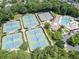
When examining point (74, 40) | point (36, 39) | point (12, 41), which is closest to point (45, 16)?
point (36, 39)

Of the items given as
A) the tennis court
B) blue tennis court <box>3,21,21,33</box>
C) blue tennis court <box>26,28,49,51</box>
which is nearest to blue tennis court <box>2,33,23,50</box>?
blue tennis court <box>26,28,49,51</box>

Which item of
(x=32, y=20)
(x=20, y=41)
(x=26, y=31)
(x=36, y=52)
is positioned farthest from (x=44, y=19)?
(x=36, y=52)

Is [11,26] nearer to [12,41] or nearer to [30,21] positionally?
[30,21]

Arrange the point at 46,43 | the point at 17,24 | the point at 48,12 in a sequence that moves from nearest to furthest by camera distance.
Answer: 1. the point at 46,43
2. the point at 17,24
3. the point at 48,12

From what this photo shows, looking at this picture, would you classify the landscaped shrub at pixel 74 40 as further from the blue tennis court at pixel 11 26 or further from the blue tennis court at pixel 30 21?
the blue tennis court at pixel 11 26

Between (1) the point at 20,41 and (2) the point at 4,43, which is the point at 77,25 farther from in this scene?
(2) the point at 4,43
